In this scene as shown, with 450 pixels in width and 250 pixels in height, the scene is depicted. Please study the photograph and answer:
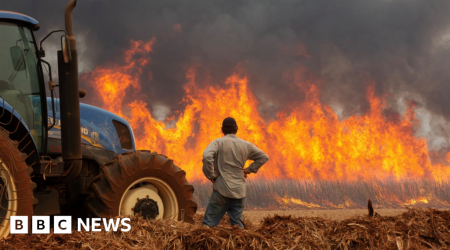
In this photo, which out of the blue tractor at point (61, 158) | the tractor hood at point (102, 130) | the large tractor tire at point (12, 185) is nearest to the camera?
the large tractor tire at point (12, 185)

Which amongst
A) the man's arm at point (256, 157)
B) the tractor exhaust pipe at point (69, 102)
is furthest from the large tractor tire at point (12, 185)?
the man's arm at point (256, 157)

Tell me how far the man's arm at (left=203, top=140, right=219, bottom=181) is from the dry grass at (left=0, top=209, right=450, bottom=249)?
113 cm

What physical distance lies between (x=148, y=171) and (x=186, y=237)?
235 centimetres

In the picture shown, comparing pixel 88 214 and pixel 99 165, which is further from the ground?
pixel 99 165

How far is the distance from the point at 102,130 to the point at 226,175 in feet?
9.08

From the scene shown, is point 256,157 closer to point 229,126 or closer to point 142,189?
point 229,126

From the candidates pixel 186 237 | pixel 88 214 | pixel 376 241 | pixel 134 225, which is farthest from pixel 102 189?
pixel 376 241

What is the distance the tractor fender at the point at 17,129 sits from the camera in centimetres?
528

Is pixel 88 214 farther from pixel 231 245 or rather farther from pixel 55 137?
pixel 231 245

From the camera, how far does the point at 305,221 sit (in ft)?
17.2

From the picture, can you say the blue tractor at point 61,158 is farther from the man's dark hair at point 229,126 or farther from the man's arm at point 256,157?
the man's arm at point 256,157

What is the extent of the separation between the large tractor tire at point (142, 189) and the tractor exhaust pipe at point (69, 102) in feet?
1.93

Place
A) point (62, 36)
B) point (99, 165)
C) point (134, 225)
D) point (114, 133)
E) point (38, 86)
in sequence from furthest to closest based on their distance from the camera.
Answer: point (114, 133), point (99, 165), point (38, 86), point (62, 36), point (134, 225)

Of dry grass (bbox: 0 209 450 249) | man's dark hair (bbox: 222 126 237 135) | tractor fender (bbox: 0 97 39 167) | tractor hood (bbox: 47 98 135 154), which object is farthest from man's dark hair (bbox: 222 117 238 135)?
tractor fender (bbox: 0 97 39 167)
